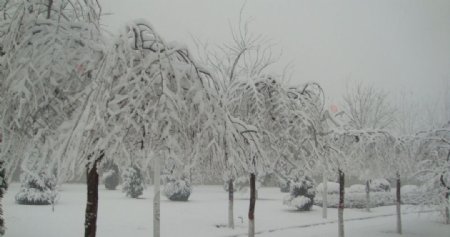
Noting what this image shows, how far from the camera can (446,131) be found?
32.8 feet

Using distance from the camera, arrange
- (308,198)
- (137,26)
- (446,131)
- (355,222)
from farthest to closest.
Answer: (308,198) → (355,222) → (446,131) → (137,26)

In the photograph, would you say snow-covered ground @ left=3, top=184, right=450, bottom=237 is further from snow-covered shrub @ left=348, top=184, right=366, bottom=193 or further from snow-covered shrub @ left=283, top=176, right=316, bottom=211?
snow-covered shrub @ left=348, top=184, right=366, bottom=193

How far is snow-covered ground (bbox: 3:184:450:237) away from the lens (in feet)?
33.1

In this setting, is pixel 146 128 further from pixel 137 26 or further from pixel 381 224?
pixel 381 224

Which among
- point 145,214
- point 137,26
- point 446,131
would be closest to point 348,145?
point 446,131

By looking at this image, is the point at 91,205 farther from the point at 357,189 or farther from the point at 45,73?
the point at 357,189

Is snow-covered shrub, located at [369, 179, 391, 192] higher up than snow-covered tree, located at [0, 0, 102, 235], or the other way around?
snow-covered tree, located at [0, 0, 102, 235]

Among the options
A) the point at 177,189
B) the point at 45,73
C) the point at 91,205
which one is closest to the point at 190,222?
the point at 177,189

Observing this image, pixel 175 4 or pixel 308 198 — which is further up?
pixel 175 4

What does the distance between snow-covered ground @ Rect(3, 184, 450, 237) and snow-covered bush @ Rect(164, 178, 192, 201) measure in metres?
1.25

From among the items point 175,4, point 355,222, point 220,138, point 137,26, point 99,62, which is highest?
point 175,4

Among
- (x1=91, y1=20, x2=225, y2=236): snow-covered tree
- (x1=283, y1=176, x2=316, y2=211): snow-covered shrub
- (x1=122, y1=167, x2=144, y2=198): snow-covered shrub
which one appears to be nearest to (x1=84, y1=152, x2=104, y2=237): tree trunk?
(x1=91, y1=20, x2=225, y2=236): snow-covered tree

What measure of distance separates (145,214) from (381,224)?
8.28 meters

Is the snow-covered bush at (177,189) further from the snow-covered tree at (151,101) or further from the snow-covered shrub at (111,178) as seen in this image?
the snow-covered tree at (151,101)
